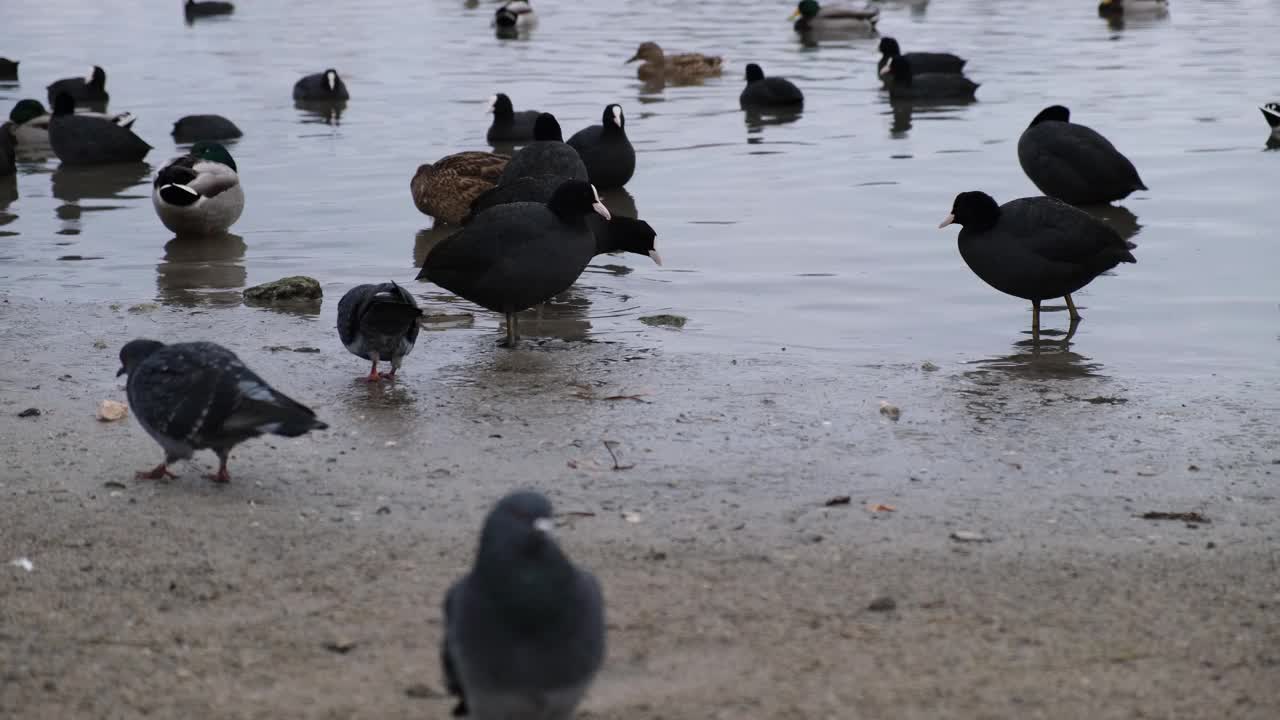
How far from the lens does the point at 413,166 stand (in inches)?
680

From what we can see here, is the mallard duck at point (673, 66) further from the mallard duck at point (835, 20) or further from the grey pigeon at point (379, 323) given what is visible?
the grey pigeon at point (379, 323)

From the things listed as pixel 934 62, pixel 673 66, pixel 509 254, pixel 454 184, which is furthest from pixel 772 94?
pixel 509 254

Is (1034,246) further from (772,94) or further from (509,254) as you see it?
(772,94)

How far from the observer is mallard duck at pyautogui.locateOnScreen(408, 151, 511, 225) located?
14.1 metres

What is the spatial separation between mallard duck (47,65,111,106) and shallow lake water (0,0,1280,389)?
29cm

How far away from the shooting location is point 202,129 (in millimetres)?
18734

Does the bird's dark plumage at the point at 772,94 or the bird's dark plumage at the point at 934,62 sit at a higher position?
the bird's dark plumage at the point at 934,62

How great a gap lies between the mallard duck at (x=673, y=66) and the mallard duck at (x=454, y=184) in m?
11.1

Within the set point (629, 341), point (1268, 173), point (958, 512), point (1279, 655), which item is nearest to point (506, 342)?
point (629, 341)

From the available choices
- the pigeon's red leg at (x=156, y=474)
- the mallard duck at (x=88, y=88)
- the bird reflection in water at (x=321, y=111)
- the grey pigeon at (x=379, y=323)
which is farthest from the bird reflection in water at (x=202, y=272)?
the mallard duck at (x=88, y=88)

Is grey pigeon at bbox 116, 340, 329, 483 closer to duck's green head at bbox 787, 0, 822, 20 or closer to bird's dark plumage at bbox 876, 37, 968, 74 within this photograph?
bird's dark plumage at bbox 876, 37, 968, 74

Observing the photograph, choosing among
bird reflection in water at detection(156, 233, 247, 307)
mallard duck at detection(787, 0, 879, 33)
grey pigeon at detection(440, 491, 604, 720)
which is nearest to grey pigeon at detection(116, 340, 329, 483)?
grey pigeon at detection(440, 491, 604, 720)

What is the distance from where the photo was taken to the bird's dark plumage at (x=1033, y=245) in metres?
10.2

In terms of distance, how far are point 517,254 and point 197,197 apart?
4.99m
